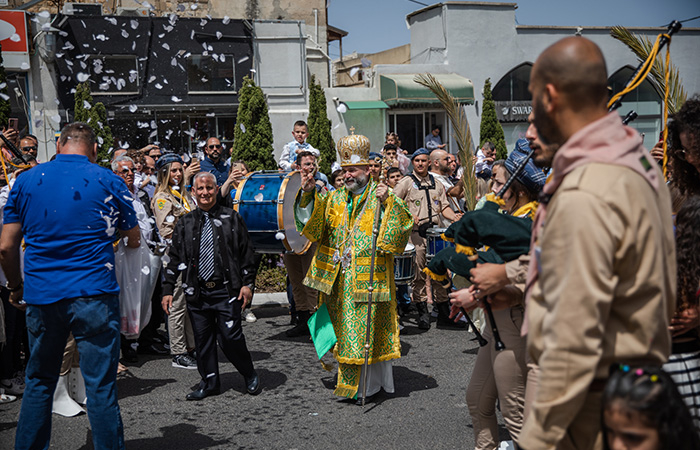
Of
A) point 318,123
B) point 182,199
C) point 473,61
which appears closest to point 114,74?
point 318,123

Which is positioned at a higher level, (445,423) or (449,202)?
(449,202)

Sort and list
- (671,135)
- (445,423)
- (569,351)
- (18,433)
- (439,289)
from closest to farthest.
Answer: (569,351), (671,135), (18,433), (445,423), (439,289)

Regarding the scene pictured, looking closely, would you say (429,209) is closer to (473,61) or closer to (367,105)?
(367,105)

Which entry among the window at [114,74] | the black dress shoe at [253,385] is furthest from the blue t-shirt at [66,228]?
the window at [114,74]

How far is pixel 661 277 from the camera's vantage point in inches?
76.8

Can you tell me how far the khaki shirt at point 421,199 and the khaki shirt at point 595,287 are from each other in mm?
6699

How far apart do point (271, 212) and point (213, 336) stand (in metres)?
2.12

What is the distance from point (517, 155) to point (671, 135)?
2.73 feet

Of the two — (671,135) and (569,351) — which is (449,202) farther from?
(569,351)

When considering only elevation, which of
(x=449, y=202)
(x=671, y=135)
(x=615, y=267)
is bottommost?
(x=449, y=202)

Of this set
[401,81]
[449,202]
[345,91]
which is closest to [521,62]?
[401,81]

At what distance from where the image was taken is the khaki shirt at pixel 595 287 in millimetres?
1872

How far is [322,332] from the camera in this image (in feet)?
19.7

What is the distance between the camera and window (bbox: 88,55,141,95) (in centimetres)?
2266
